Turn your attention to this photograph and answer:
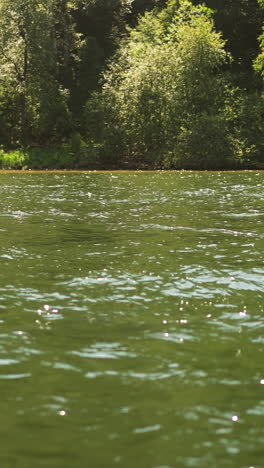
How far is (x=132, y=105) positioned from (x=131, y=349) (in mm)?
49385

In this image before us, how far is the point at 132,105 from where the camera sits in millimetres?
54344

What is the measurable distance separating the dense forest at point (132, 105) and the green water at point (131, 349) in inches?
1465

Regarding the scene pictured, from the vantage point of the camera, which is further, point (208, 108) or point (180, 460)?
point (208, 108)

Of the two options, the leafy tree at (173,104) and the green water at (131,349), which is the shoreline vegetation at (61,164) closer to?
the leafy tree at (173,104)

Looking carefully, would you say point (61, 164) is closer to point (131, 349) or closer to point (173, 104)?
point (173, 104)

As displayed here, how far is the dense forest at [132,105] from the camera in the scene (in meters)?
52.0

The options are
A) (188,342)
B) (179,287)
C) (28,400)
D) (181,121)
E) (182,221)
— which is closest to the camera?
(28,400)

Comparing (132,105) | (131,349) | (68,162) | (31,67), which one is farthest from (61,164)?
(131,349)

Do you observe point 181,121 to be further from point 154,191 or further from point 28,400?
point 28,400

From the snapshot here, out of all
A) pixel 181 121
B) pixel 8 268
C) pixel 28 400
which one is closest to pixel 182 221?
pixel 8 268

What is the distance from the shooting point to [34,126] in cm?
6059

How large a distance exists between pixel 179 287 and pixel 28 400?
4.88 meters

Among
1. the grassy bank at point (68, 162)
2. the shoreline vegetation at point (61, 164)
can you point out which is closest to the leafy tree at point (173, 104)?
the shoreline vegetation at point (61, 164)

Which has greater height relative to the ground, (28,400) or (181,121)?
(181,121)
